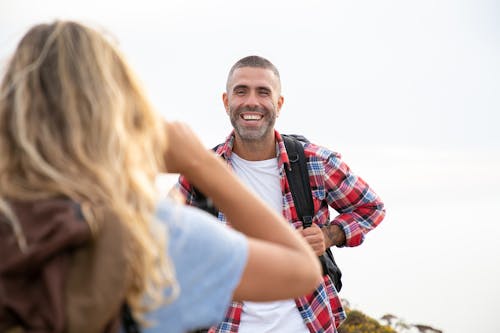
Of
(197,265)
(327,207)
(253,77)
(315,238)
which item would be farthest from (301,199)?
(197,265)

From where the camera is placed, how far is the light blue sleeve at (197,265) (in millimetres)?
1721

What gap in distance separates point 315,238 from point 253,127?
1230 millimetres

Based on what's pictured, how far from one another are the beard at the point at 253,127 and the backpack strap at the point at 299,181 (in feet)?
0.74

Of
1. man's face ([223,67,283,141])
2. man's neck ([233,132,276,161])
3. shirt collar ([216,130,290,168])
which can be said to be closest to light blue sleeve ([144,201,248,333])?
shirt collar ([216,130,290,168])

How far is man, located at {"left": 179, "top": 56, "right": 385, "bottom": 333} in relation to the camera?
→ 4578mm

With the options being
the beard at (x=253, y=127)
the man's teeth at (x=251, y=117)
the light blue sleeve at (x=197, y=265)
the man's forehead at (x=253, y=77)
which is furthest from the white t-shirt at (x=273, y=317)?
the light blue sleeve at (x=197, y=265)

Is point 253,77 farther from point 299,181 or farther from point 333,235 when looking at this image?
point 333,235

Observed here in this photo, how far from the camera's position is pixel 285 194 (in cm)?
492

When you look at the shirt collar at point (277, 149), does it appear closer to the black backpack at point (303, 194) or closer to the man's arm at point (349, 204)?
the black backpack at point (303, 194)

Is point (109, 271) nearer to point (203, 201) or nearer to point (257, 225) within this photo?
point (257, 225)

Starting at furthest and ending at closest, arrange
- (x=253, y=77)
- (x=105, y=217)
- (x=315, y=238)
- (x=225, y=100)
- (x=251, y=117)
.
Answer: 1. (x=225, y=100)
2. (x=253, y=77)
3. (x=251, y=117)
4. (x=315, y=238)
5. (x=105, y=217)

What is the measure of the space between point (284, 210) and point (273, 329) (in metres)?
0.86

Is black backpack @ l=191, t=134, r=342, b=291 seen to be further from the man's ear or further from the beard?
the man's ear

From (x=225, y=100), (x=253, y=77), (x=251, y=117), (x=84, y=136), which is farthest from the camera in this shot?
(x=225, y=100)
